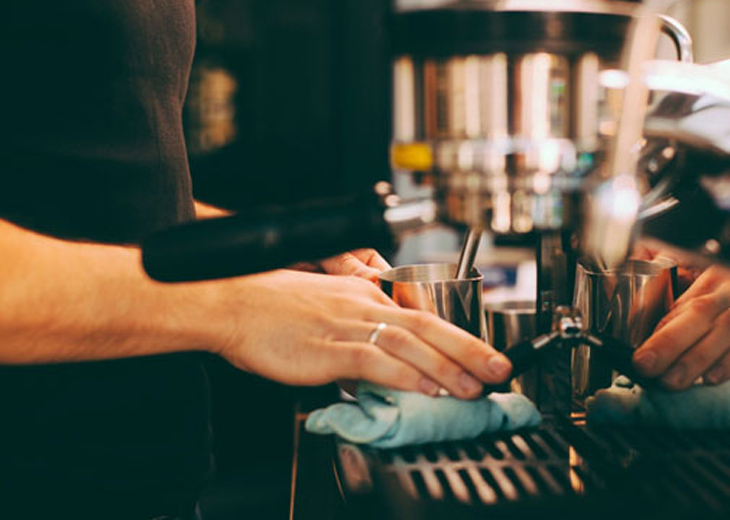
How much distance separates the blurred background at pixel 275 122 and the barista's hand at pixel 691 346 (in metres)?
1.67

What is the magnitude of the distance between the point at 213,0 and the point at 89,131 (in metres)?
1.79

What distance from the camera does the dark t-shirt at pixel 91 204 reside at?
654 mm

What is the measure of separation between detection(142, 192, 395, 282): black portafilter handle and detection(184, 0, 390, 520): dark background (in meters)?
1.86

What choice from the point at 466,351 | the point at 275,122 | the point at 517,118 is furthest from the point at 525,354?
the point at 275,122

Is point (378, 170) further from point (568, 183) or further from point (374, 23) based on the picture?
point (568, 183)

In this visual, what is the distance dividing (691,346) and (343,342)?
0.78 ft

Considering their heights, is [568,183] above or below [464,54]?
below

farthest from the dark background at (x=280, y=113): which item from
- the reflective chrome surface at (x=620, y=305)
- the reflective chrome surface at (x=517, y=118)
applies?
the reflective chrome surface at (x=620, y=305)

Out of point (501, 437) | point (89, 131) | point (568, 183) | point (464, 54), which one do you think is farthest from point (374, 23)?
point (501, 437)

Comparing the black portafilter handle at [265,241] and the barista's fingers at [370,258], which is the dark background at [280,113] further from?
the black portafilter handle at [265,241]

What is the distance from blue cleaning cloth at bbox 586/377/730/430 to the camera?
1.82 ft

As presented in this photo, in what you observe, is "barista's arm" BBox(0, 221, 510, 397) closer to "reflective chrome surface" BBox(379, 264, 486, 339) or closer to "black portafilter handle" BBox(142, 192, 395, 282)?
"reflective chrome surface" BBox(379, 264, 486, 339)

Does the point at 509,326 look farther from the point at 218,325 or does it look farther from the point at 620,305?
the point at 218,325

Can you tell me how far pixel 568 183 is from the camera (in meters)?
1.68
